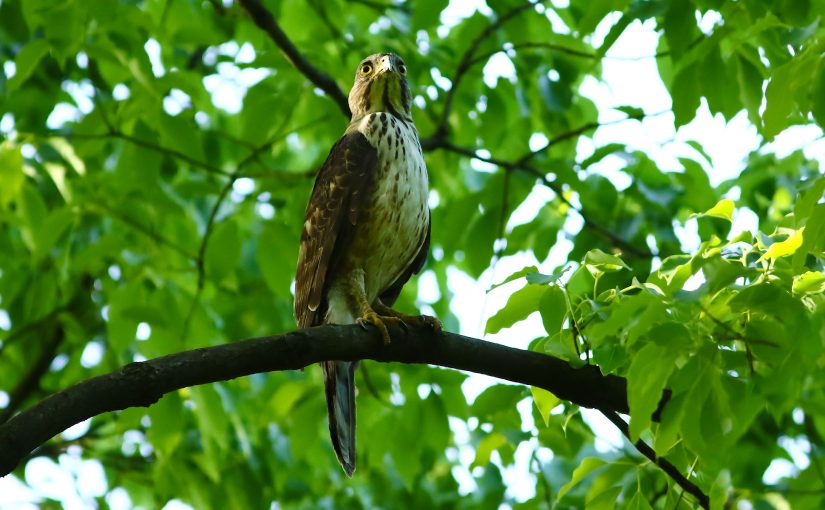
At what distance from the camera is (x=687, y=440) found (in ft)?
8.30

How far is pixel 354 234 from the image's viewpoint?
4438 mm

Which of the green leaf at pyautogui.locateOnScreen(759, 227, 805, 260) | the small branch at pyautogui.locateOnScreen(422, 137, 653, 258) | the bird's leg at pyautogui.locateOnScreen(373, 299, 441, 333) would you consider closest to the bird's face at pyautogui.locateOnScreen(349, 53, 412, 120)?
the small branch at pyautogui.locateOnScreen(422, 137, 653, 258)

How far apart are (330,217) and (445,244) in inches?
29.0

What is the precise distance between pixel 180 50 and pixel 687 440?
5.43 meters

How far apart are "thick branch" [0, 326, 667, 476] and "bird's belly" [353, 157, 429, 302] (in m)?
0.99

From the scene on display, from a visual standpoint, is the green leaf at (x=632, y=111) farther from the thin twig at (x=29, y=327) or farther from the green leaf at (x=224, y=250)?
the thin twig at (x=29, y=327)

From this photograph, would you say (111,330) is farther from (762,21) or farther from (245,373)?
(762,21)

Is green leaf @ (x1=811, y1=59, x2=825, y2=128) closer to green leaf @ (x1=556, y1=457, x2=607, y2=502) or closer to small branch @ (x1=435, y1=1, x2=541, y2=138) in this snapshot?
green leaf @ (x1=556, y1=457, x2=607, y2=502)

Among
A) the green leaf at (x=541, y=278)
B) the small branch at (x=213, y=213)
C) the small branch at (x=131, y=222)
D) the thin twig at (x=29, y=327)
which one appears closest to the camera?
the green leaf at (x=541, y=278)

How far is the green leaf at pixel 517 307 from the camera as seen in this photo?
9.70ft

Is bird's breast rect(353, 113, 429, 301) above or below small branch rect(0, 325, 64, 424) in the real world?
below

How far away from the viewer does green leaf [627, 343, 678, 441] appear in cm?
244

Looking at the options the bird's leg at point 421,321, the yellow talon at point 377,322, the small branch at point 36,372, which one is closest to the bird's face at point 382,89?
the bird's leg at point 421,321

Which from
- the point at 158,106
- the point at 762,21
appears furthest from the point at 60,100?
the point at 762,21
